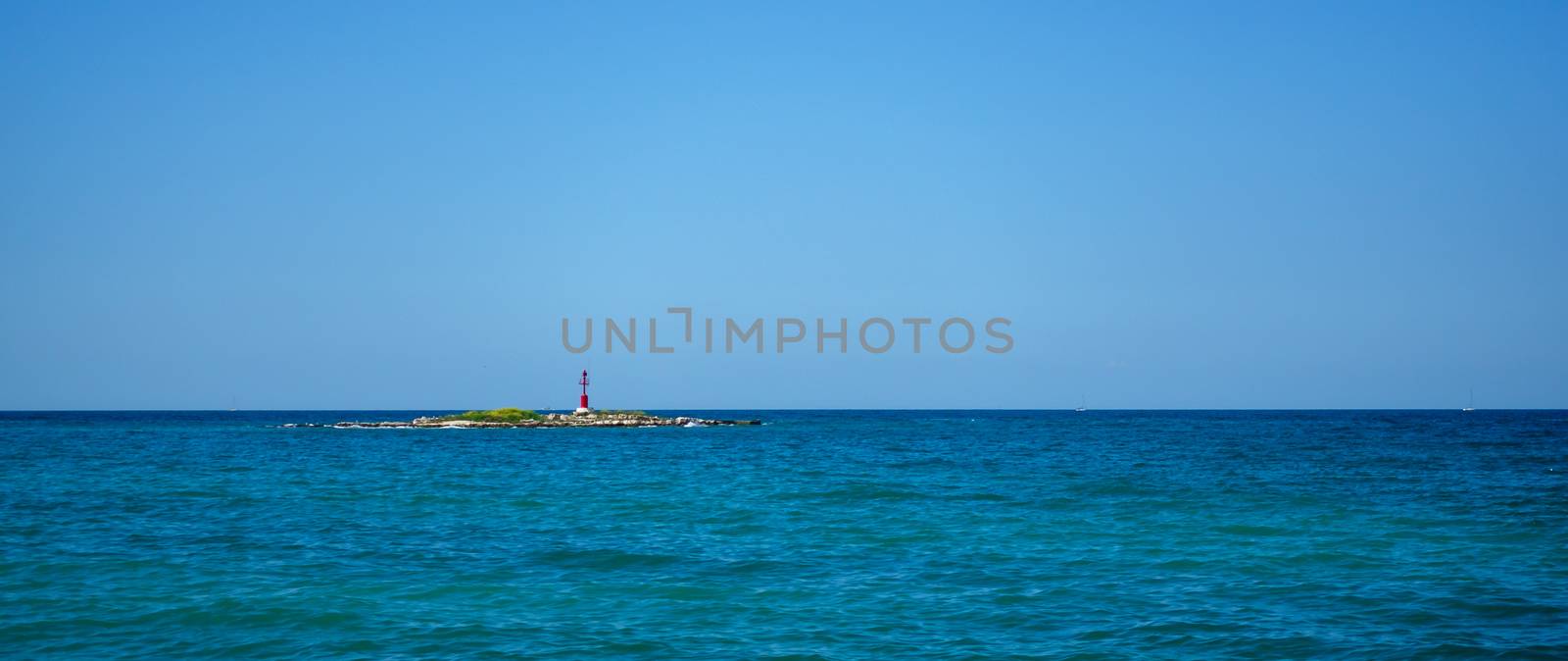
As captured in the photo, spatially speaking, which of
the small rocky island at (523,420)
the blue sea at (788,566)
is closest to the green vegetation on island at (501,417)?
the small rocky island at (523,420)

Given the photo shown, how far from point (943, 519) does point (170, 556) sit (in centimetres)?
1609

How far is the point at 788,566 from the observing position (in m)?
19.2

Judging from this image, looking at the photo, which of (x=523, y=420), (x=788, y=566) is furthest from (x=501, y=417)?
(x=788, y=566)

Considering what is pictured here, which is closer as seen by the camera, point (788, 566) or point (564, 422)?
point (788, 566)

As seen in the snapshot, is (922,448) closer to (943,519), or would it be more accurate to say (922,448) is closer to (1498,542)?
(943,519)

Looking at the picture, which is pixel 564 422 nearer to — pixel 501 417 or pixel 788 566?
pixel 501 417

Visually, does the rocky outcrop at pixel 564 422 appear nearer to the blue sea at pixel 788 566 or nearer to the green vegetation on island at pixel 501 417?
the green vegetation on island at pixel 501 417

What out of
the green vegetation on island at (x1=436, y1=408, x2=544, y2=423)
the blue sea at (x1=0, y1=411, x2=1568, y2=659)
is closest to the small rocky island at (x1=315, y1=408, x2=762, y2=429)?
the green vegetation on island at (x1=436, y1=408, x2=544, y2=423)

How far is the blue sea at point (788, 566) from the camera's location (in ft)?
45.5

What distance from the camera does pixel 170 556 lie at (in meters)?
20.0

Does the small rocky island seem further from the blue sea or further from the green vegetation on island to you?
the blue sea

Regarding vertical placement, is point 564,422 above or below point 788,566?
above

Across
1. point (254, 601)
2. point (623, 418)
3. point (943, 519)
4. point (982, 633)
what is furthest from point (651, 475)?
point (623, 418)

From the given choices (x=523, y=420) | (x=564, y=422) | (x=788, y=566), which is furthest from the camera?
(x=564, y=422)
